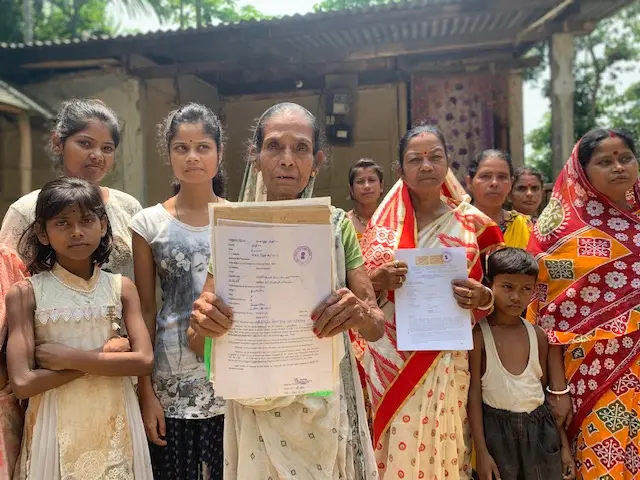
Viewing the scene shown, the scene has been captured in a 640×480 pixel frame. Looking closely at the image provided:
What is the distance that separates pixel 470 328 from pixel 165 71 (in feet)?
20.7

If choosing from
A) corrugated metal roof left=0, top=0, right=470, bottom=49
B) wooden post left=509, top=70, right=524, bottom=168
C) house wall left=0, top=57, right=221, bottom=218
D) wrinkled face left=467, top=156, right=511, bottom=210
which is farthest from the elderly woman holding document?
wooden post left=509, top=70, right=524, bottom=168

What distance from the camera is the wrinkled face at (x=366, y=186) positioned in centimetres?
466

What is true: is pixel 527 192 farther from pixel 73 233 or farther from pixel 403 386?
pixel 73 233

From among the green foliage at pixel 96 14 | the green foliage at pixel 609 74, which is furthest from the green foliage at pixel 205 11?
the green foliage at pixel 609 74

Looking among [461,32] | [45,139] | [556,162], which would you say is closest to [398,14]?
[461,32]

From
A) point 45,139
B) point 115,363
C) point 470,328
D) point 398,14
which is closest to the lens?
point 115,363

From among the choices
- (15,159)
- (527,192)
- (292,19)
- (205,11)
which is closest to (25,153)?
(15,159)

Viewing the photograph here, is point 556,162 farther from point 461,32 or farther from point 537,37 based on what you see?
point 461,32

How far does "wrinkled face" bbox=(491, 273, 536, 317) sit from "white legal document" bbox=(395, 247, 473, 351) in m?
0.33

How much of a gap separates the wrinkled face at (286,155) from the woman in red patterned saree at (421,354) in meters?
0.80

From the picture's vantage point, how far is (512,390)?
8.75 feet

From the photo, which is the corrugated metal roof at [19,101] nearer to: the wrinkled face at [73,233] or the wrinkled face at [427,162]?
the wrinkled face at [73,233]

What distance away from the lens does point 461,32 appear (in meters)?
6.93

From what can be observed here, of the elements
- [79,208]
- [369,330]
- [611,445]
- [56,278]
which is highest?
[79,208]
